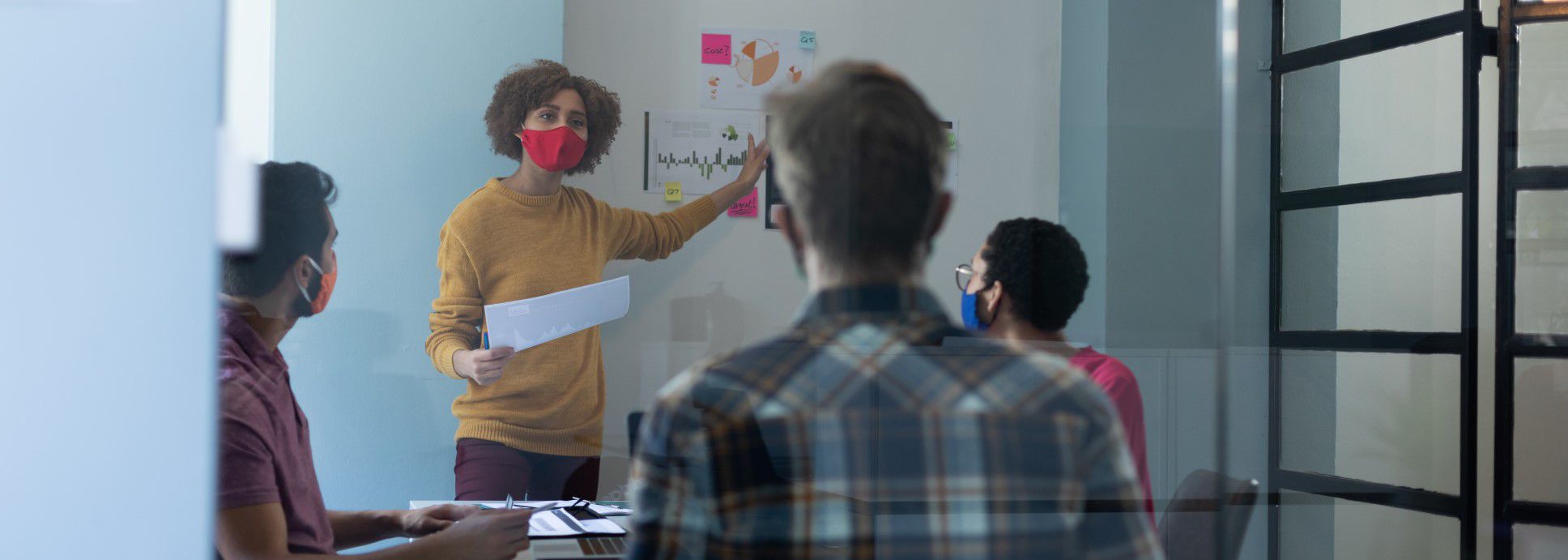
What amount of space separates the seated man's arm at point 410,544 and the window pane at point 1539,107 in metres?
2.16

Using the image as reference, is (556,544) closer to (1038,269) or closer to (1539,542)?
(1038,269)

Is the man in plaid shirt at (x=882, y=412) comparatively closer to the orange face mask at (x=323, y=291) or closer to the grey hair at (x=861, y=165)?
Result: the grey hair at (x=861, y=165)

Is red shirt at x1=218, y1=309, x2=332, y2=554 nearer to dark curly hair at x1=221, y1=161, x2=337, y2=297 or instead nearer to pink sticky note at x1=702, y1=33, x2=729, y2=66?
dark curly hair at x1=221, y1=161, x2=337, y2=297

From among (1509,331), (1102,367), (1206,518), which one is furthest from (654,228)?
(1509,331)

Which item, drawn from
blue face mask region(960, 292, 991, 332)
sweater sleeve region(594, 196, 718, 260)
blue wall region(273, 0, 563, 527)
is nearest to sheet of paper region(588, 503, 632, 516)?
blue wall region(273, 0, 563, 527)

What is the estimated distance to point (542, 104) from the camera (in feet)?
6.23

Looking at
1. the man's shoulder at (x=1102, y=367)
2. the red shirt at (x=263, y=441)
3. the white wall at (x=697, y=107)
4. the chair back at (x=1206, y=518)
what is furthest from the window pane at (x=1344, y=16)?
the red shirt at (x=263, y=441)

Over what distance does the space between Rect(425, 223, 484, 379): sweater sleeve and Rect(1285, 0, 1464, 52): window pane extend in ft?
5.29

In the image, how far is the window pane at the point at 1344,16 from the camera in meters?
2.18

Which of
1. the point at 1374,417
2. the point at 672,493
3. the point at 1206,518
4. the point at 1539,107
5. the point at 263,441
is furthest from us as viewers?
the point at 1539,107

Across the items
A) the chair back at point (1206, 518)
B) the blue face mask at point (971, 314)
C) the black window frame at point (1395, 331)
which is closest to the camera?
the blue face mask at point (971, 314)

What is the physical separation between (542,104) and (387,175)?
0.94 ft

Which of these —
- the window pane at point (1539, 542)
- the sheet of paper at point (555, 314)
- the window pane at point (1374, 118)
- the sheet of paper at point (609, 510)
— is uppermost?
the window pane at point (1374, 118)

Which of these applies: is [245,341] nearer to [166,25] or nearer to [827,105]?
[166,25]
